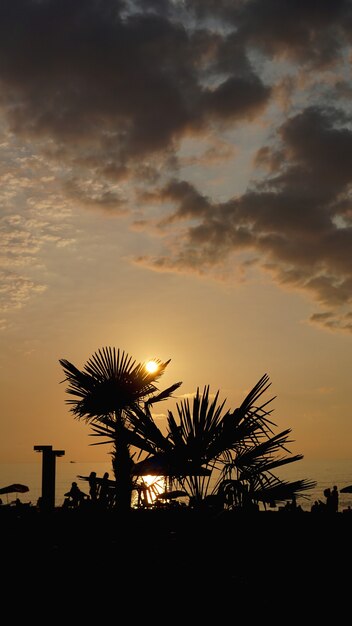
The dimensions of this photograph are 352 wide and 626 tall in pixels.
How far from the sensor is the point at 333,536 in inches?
454

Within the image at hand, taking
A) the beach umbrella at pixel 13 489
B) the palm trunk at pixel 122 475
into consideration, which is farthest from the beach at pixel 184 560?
the beach umbrella at pixel 13 489

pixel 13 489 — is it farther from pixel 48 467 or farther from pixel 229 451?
pixel 229 451

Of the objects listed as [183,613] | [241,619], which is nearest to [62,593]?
[183,613]

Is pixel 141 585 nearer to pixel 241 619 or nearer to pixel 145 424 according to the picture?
pixel 241 619

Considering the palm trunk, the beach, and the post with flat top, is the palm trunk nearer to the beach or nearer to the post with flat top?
the beach

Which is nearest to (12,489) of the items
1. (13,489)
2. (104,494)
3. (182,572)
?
(13,489)

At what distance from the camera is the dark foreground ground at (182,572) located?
7.14 metres

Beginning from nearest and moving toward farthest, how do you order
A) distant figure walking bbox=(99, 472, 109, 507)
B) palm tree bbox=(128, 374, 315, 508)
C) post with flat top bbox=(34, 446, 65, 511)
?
palm tree bbox=(128, 374, 315, 508) < distant figure walking bbox=(99, 472, 109, 507) < post with flat top bbox=(34, 446, 65, 511)

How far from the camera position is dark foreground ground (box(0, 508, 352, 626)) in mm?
7141

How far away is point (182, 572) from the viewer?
819 centimetres

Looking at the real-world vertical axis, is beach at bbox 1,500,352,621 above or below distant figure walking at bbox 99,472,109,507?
below

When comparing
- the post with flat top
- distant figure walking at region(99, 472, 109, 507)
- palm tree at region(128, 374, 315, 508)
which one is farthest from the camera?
the post with flat top

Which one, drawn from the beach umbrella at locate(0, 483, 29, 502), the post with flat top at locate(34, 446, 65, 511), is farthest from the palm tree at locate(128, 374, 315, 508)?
the beach umbrella at locate(0, 483, 29, 502)

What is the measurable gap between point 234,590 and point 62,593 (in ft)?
6.64
